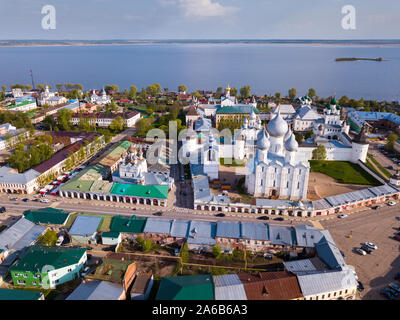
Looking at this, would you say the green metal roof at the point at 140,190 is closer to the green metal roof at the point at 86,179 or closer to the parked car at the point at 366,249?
the green metal roof at the point at 86,179

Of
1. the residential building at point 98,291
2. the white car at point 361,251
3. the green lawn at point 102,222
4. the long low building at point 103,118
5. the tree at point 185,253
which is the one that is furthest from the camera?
the long low building at point 103,118

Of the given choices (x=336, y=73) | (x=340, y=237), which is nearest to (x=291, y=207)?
(x=340, y=237)

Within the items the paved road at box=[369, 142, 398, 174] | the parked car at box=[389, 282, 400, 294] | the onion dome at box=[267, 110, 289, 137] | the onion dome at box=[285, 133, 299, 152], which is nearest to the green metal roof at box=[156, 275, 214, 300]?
the parked car at box=[389, 282, 400, 294]

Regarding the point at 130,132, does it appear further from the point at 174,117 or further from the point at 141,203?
the point at 141,203

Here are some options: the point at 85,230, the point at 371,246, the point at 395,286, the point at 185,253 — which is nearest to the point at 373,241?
the point at 371,246

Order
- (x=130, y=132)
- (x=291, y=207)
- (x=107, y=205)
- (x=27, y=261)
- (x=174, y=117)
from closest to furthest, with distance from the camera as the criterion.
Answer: (x=27, y=261) → (x=291, y=207) → (x=107, y=205) → (x=130, y=132) → (x=174, y=117)

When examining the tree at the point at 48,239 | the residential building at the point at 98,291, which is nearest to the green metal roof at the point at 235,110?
the tree at the point at 48,239
